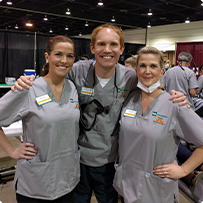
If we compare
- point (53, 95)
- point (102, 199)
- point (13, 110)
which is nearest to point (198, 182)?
point (102, 199)

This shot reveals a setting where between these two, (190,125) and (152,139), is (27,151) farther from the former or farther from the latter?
(190,125)

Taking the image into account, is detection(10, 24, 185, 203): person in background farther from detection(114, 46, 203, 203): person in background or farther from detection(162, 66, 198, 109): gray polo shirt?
detection(162, 66, 198, 109): gray polo shirt

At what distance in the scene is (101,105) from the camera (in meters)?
1.53

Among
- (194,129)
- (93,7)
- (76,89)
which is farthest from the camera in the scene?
(93,7)

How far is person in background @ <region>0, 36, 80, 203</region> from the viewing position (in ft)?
4.28

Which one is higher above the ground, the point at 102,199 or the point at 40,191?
the point at 40,191

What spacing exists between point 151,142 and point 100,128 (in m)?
0.37

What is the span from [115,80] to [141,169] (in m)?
0.62

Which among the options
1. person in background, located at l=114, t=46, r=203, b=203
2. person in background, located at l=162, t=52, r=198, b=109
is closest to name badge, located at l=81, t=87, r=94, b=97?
person in background, located at l=114, t=46, r=203, b=203

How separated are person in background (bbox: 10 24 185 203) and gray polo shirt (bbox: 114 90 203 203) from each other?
126 millimetres

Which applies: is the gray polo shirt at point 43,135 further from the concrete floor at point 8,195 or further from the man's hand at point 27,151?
the concrete floor at point 8,195

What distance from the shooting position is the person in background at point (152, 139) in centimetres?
133

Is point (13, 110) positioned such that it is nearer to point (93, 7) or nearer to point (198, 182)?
point (198, 182)

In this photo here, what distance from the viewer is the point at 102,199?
1.65 meters
